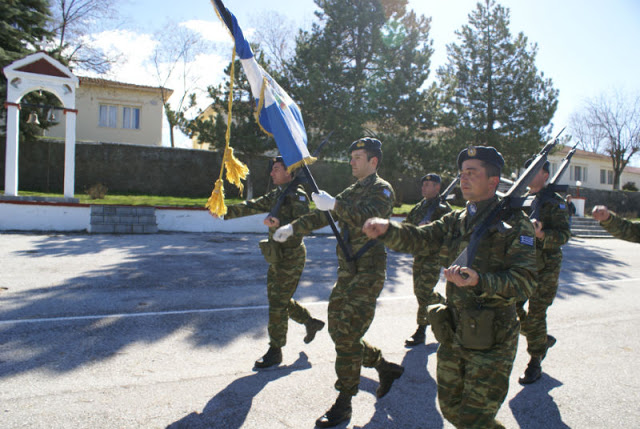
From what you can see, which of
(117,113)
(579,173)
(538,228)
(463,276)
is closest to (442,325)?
(463,276)

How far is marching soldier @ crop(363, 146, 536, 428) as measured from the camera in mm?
2439

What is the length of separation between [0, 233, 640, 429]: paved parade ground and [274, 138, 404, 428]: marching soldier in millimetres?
250

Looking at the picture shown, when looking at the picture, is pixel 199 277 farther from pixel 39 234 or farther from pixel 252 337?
pixel 39 234

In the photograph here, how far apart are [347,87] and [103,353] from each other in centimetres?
1847

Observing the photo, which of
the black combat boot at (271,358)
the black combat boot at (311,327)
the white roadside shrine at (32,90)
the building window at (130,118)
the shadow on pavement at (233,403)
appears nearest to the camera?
the shadow on pavement at (233,403)

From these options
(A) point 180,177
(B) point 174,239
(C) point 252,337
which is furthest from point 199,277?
(A) point 180,177

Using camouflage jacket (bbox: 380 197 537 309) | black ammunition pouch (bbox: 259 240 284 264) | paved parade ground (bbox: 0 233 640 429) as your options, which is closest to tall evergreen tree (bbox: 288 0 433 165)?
paved parade ground (bbox: 0 233 640 429)

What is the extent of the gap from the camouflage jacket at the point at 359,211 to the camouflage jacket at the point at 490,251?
22.1 inches

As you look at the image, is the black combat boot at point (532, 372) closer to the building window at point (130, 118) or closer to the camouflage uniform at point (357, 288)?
the camouflage uniform at point (357, 288)

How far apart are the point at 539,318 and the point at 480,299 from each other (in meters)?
2.29

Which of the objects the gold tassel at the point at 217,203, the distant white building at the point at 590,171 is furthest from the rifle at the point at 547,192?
the distant white building at the point at 590,171

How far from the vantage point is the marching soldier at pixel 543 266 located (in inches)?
170

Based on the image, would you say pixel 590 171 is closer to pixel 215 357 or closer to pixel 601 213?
pixel 601 213

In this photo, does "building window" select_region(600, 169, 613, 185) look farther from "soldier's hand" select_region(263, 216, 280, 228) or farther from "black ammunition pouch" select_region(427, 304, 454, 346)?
"black ammunition pouch" select_region(427, 304, 454, 346)
